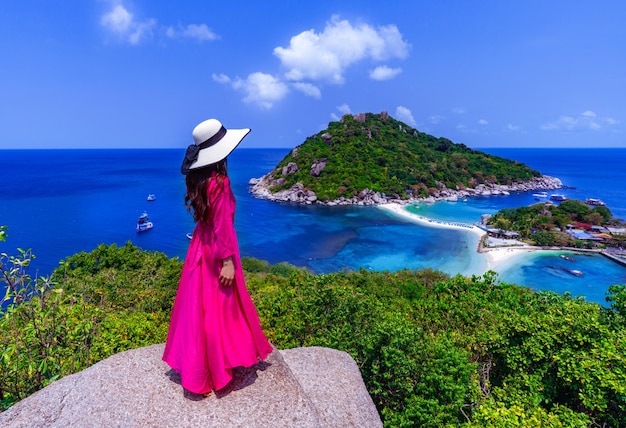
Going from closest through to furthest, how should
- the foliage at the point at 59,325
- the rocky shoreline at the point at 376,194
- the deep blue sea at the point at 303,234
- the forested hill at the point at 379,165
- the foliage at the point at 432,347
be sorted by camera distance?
the foliage at the point at 59,325
the foliage at the point at 432,347
the deep blue sea at the point at 303,234
the rocky shoreline at the point at 376,194
the forested hill at the point at 379,165

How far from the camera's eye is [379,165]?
291 ft

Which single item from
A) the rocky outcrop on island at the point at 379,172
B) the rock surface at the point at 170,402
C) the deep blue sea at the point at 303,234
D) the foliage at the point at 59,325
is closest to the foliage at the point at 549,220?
the deep blue sea at the point at 303,234

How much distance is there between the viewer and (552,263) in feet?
139

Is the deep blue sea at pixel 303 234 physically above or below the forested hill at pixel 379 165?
below

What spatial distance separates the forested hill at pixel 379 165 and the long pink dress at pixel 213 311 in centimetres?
7159

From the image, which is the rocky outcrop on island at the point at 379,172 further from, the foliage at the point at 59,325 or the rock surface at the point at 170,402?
the rock surface at the point at 170,402

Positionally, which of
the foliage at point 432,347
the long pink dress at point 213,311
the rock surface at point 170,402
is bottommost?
the foliage at point 432,347

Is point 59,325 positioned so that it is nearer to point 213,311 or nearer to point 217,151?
point 213,311

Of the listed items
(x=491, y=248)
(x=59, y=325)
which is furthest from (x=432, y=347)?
(x=491, y=248)

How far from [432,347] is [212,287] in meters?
6.76

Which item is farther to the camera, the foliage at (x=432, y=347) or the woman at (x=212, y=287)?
the foliage at (x=432, y=347)

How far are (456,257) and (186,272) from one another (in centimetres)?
4403

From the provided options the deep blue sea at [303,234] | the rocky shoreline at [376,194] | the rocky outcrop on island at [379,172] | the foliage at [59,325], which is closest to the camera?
the foliage at [59,325]

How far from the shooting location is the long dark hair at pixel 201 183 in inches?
176
